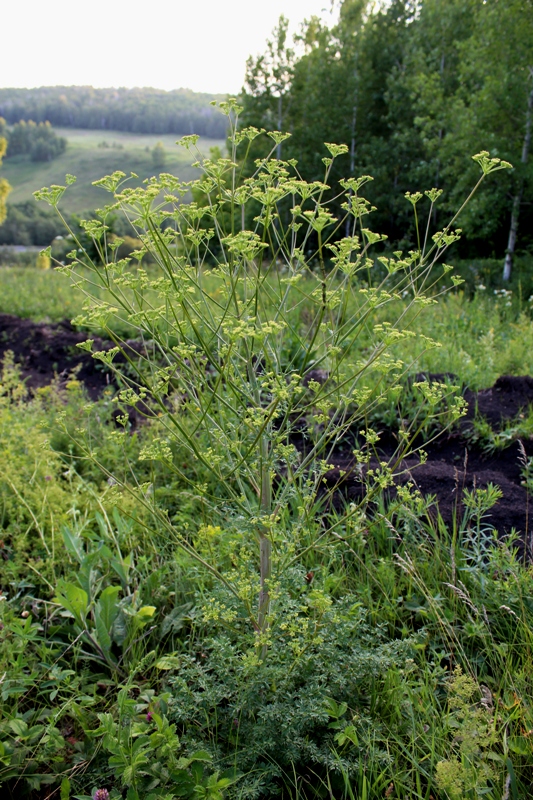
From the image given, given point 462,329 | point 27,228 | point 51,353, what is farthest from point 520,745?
point 27,228

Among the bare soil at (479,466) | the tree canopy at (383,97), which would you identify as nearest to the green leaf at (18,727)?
the bare soil at (479,466)

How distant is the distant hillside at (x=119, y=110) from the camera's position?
12875cm

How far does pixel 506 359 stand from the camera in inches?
190

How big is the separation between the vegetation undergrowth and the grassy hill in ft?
325

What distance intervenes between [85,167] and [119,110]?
48992 mm

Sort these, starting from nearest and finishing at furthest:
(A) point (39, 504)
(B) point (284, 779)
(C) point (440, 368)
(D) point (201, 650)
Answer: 1. (B) point (284, 779)
2. (D) point (201, 650)
3. (A) point (39, 504)
4. (C) point (440, 368)

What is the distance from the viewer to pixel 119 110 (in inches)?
5591

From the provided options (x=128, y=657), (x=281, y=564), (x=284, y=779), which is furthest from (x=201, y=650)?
(x=281, y=564)

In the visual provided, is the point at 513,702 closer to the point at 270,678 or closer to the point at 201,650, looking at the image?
the point at 270,678

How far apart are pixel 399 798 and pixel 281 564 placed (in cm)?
80

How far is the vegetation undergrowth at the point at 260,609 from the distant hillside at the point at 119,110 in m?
130

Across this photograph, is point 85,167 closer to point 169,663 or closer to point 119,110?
point 119,110

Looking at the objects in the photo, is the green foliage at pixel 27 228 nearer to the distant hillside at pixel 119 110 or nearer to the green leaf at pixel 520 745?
the distant hillside at pixel 119 110

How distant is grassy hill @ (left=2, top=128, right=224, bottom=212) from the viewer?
9906 cm
